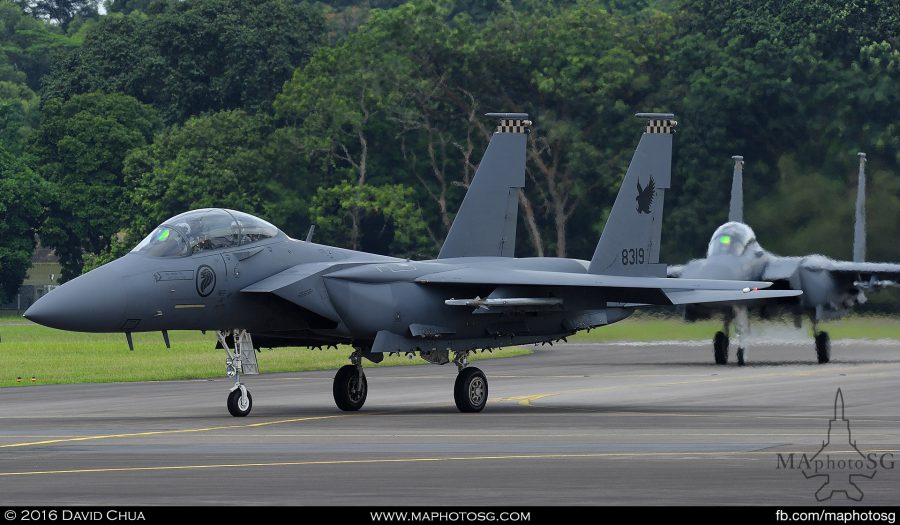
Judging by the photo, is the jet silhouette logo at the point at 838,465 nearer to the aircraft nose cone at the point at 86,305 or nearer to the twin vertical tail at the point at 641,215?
the twin vertical tail at the point at 641,215

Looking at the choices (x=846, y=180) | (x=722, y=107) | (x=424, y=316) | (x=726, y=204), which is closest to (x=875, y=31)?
(x=722, y=107)

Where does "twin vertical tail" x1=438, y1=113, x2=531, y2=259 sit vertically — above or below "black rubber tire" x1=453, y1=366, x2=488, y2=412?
above

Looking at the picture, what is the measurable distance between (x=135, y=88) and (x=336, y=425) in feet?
248

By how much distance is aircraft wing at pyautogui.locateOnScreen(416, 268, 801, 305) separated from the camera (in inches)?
968

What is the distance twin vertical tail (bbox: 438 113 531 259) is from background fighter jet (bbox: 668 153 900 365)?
1123 centimetres

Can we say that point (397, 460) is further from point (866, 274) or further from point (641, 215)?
point (866, 274)

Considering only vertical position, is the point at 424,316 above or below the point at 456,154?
below

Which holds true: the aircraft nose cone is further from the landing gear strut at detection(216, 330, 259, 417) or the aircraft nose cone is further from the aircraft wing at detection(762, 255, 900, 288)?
the aircraft wing at detection(762, 255, 900, 288)

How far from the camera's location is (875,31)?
70.0 metres

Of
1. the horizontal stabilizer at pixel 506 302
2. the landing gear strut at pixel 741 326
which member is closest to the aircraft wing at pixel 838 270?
the landing gear strut at pixel 741 326

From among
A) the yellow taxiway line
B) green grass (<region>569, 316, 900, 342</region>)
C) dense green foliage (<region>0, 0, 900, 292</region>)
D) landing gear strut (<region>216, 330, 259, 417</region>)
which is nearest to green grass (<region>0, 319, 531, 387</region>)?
green grass (<region>569, 316, 900, 342</region>)

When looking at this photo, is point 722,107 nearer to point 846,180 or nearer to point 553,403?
point 846,180

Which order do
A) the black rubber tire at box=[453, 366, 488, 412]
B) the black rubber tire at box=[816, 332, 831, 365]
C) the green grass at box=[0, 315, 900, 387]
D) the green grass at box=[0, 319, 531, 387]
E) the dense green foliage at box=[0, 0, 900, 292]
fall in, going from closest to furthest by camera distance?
the black rubber tire at box=[453, 366, 488, 412] < the green grass at box=[0, 319, 531, 387] < the green grass at box=[0, 315, 900, 387] < the black rubber tire at box=[816, 332, 831, 365] < the dense green foliage at box=[0, 0, 900, 292]
